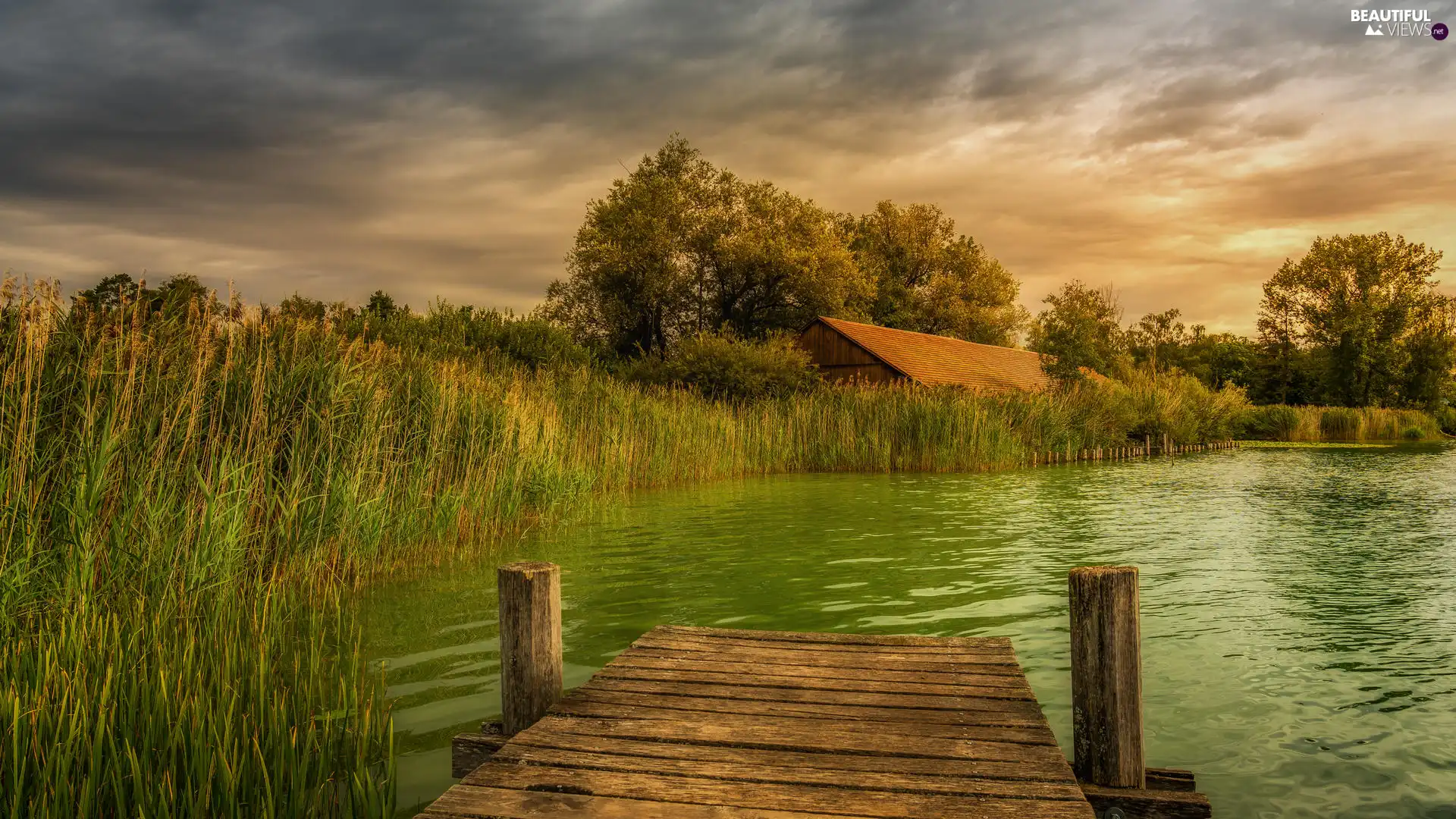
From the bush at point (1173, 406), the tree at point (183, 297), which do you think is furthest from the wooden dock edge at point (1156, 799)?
the bush at point (1173, 406)

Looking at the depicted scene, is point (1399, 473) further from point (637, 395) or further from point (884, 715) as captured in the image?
point (884, 715)

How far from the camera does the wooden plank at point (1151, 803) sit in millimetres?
3312

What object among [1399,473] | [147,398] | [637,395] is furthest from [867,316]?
[147,398]

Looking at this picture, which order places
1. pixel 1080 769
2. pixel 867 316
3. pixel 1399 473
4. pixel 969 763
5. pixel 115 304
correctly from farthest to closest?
pixel 867 316, pixel 1399 473, pixel 115 304, pixel 1080 769, pixel 969 763

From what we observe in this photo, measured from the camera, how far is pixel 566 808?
2902 millimetres

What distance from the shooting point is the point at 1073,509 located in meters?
14.2

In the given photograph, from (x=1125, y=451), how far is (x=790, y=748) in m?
27.9

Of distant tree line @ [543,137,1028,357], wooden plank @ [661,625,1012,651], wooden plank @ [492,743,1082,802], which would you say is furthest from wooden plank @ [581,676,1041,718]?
distant tree line @ [543,137,1028,357]

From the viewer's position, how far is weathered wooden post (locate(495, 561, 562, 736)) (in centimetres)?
397

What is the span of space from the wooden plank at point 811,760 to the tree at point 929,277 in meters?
47.4

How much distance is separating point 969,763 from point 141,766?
2.91 metres

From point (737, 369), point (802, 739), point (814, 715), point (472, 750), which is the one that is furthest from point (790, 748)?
point (737, 369)

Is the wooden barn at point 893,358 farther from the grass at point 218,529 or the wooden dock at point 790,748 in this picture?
the wooden dock at point 790,748

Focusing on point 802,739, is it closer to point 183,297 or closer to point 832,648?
point 832,648
